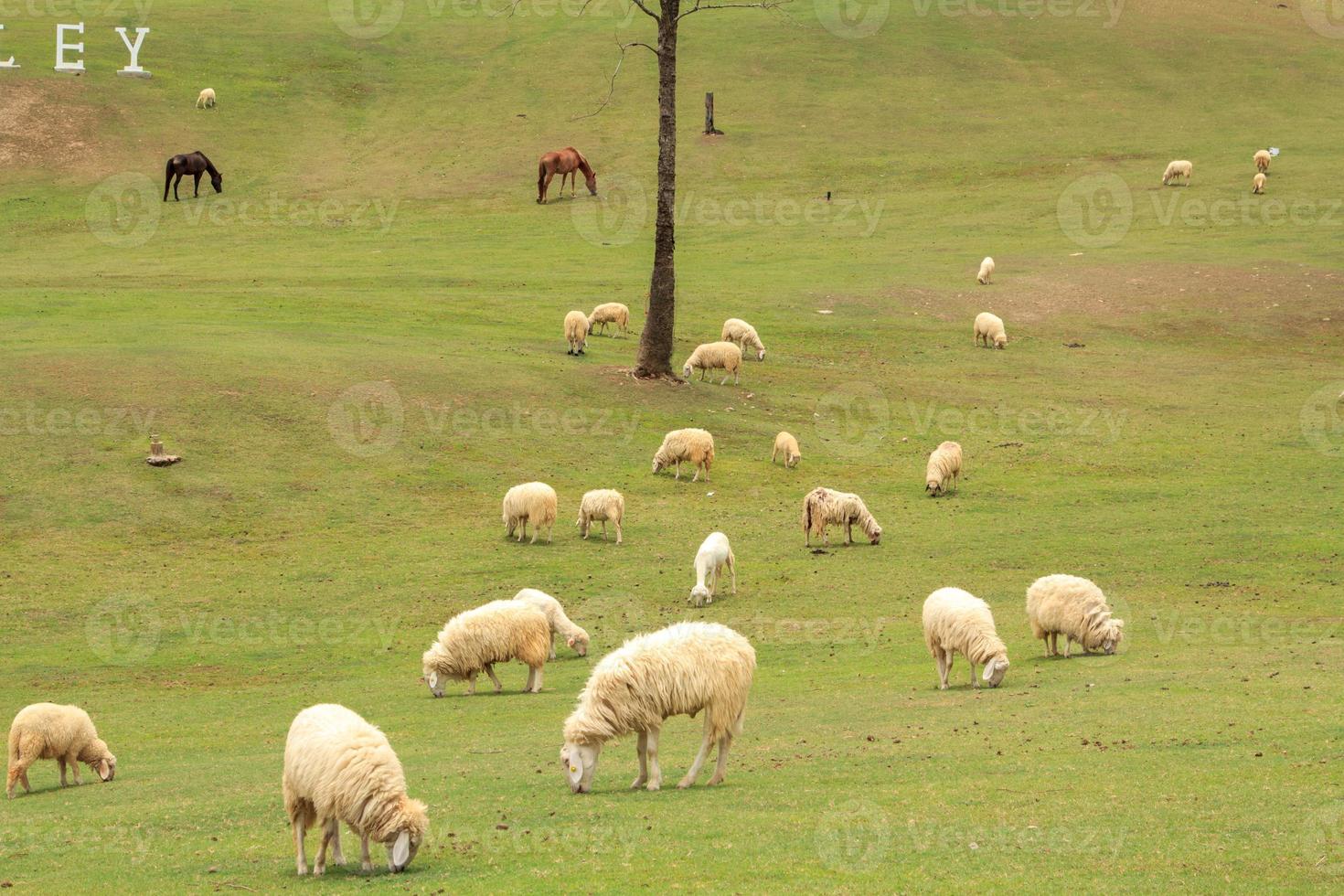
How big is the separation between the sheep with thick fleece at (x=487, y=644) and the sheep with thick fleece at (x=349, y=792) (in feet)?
25.1

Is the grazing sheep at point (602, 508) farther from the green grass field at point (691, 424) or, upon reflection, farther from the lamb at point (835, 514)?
the lamb at point (835, 514)

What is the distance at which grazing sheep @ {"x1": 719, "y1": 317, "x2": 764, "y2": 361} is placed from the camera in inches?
1699

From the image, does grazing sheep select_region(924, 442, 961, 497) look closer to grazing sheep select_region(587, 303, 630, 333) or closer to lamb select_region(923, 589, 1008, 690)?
lamb select_region(923, 589, 1008, 690)

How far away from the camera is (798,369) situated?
1690 inches

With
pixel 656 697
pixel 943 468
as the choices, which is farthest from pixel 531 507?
pixel 656 697

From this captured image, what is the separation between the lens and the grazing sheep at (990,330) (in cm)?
4616

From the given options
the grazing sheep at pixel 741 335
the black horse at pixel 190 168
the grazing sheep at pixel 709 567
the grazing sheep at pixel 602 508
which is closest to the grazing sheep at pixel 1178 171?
the grazing sheep at pixel 741 335

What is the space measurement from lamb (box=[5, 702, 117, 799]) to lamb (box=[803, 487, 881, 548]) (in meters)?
15.2

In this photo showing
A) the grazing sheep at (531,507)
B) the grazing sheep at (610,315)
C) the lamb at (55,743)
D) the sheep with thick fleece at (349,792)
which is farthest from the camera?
the grazing sheep at (610,315)

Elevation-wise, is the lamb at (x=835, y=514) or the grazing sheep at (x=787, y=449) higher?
the grazing sheep at (x=787, y=449)

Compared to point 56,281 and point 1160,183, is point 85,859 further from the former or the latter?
point 1160,183

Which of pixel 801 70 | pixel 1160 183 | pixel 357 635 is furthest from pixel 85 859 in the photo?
pixel 801 70

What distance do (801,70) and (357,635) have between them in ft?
212

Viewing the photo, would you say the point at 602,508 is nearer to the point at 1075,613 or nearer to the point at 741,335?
the point at 1075,613
